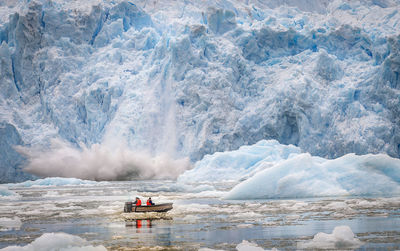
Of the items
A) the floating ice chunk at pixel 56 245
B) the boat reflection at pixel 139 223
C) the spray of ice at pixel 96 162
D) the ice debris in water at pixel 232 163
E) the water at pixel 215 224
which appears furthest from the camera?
the spray of ice at pixel 96 162

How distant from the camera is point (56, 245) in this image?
8656 mm

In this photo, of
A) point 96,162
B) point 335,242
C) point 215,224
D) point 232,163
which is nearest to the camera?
point 335,242

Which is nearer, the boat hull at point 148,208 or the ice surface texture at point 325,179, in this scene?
the boat hull at point 148,208

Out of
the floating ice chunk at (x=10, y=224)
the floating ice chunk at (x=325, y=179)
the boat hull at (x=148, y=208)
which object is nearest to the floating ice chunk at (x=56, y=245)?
the floating ice chunk at (x=10, y=224)

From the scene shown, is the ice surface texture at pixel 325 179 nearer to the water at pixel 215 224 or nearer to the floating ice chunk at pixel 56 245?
the water at pixel 215 224

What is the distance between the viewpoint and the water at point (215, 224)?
9.29 m

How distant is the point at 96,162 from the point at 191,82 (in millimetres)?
9498

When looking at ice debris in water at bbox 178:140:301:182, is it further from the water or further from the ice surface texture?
the water

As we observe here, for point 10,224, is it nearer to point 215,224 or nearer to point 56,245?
point 56,245

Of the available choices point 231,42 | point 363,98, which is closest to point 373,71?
point 363,98

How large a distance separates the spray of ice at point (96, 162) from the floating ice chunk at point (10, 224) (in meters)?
26.0

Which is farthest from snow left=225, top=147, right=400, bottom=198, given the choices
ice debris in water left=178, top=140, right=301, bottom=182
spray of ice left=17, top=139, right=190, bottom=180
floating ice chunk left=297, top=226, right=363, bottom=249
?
spray of ice left=17, top=139, right=190, bottom=180

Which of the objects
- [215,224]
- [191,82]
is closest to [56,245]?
[215,224]

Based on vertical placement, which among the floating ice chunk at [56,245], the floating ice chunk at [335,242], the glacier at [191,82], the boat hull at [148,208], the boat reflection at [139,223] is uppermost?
the glacier at [191,82]
